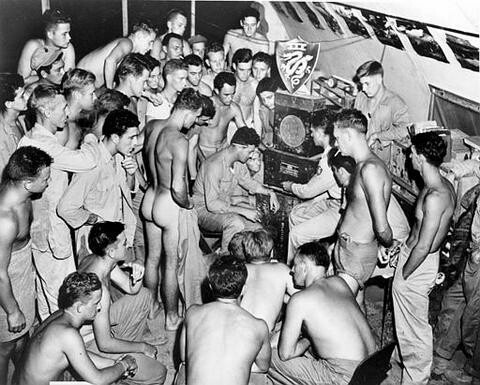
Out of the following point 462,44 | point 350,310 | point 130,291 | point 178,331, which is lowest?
point 178,331

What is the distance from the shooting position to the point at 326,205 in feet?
16.4

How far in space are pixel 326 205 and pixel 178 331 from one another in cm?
163

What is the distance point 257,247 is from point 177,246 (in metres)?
1.05

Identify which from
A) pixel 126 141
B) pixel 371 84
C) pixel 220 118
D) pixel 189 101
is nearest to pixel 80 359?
pixel 126 141

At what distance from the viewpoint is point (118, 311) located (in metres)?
3.65

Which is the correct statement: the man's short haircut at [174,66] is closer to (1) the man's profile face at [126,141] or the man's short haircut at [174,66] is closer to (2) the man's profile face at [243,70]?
(2) the man's profile face at [243,70]

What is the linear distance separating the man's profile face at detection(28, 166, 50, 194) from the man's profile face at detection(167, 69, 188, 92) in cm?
225

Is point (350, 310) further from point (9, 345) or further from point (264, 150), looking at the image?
point (264, 150)

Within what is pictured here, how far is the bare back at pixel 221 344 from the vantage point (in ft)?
9.49

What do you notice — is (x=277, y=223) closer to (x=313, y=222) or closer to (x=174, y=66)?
(x=313, y=222)

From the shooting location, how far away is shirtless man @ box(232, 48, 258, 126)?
6.47 m

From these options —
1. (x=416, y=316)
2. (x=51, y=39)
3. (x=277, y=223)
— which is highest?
(x=51, y=39)

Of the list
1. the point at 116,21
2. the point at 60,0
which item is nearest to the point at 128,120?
the point at 60,0

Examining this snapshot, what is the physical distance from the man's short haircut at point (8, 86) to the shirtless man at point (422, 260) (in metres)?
2.86
